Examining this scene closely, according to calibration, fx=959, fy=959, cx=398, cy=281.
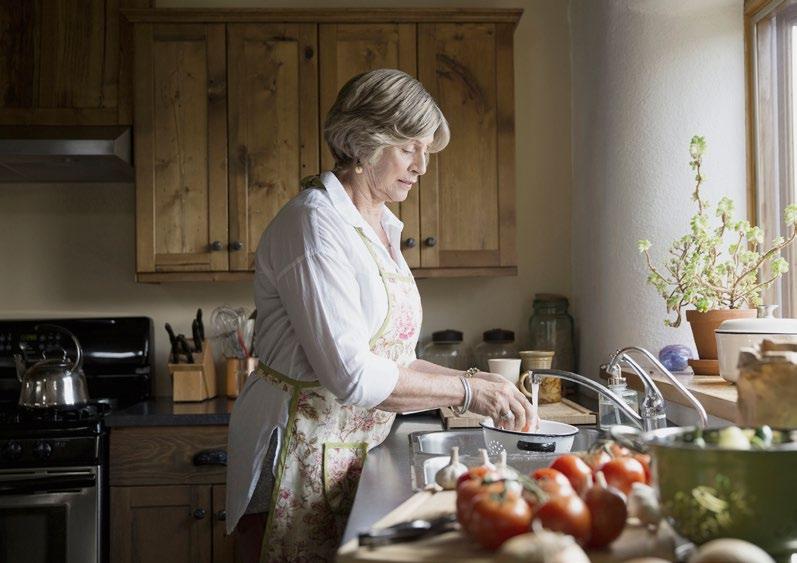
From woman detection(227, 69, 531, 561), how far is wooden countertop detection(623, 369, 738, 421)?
0.37 m

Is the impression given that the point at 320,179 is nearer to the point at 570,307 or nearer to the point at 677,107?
the point at 677,107

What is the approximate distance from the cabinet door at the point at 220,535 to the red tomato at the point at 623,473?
1.80 metres

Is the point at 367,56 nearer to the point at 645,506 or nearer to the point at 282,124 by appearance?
the point at 282,124

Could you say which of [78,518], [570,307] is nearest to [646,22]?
[570,307]

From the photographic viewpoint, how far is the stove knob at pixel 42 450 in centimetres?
275

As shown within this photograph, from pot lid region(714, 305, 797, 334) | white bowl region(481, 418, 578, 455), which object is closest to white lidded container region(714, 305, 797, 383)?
pot lid region(714, 305, 797, 334)

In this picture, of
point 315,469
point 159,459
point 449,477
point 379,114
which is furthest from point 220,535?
point 449,477

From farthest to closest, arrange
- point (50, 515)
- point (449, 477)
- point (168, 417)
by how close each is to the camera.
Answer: point (168, 417) → point (50, 515) → point (449, 477)

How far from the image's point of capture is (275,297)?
1.82 metres

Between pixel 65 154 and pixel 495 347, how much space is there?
5.15 feet

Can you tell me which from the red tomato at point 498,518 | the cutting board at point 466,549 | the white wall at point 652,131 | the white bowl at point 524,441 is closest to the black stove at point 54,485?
the white bowl at point 524,441

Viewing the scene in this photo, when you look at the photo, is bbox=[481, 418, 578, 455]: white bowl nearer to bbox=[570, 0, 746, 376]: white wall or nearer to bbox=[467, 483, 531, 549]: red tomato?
bbox=[467, 483, 531, 549]: red tomato

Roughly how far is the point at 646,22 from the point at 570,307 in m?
1.14

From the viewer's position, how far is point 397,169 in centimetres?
196
